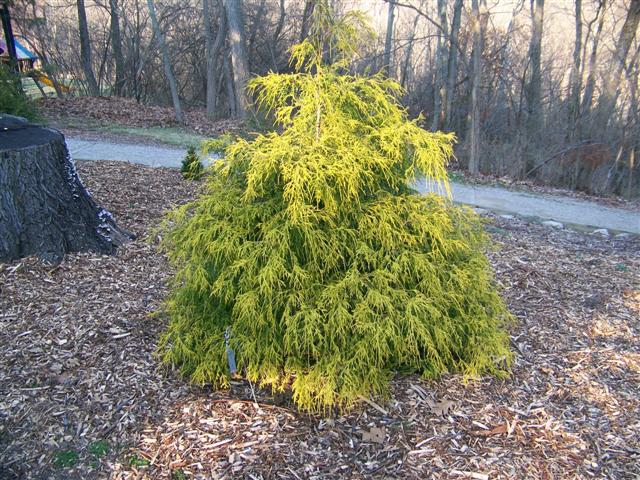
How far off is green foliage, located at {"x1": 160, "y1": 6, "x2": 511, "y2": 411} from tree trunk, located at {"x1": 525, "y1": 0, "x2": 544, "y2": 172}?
1102 centimetres

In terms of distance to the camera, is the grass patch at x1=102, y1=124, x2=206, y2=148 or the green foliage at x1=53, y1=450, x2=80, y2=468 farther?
the grass patch at x1=102, y1=124, x2=206, y2=148

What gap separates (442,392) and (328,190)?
1438 mm

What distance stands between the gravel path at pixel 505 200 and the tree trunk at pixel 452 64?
424 centimetres

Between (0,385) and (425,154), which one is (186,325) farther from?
(425,154)

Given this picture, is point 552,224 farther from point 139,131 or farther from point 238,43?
point 139,131

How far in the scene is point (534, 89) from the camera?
13.5m

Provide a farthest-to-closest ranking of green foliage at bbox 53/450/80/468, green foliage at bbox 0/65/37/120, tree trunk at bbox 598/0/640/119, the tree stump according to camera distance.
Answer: tree trunk at bbox 598/0/640/119, green foliage at bbox 0/65/37/120, the tree stump, green foliage at bbox 53/450/80/468

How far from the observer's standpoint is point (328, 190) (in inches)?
108

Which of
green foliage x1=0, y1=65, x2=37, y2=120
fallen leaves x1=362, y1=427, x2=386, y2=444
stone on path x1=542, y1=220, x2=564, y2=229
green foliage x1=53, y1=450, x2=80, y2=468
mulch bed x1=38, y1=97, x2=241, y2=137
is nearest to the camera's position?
green foliage x1=53, y1=450, x2=80, y2=468

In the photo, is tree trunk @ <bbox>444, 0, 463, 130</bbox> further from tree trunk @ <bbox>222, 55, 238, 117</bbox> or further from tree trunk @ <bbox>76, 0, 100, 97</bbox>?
tree trunk @ <bbox>76, 0, 100, 97</bbox>

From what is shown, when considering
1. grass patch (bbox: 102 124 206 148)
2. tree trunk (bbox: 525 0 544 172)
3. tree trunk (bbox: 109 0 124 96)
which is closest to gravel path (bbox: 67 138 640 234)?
grass patch (bbox: 102 124 206 148)

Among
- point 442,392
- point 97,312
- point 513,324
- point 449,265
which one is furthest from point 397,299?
point 97,312

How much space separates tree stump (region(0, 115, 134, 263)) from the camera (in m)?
4.03

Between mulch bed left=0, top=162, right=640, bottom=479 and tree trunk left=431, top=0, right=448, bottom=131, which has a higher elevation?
tree trunk left=431, top=0, right=448, bottom=131
